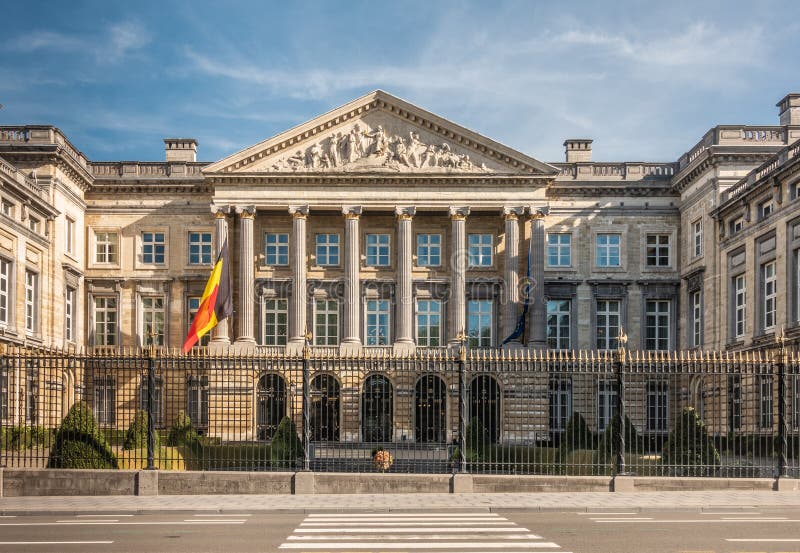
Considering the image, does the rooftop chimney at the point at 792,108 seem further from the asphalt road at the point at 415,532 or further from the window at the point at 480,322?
the asphalt road at the point at 415,532

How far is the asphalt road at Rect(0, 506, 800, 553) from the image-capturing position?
1655cm

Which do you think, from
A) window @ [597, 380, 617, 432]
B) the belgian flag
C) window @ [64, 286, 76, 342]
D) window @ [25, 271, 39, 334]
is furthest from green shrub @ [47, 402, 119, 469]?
window @ [64, 286, 76, 342]

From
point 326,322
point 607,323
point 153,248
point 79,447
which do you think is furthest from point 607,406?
point 79,447

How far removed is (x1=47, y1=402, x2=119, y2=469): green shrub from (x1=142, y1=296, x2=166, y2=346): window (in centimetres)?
3607

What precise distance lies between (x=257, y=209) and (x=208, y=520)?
4080 cm

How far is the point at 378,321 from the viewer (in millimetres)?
61125

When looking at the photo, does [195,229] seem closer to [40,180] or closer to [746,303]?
[40,180]

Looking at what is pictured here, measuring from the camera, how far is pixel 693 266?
59500mm

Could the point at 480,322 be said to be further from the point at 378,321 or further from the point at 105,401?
the point at 105,401

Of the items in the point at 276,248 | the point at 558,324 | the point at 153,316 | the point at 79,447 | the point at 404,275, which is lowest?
the point at 79,447

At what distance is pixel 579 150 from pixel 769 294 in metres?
20.5

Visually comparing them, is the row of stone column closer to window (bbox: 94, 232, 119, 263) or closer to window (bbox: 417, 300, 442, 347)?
window (bbox: 417, 300, 442, 347)

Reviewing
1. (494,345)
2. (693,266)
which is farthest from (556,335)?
(693,266)

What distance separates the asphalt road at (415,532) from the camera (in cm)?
1655
